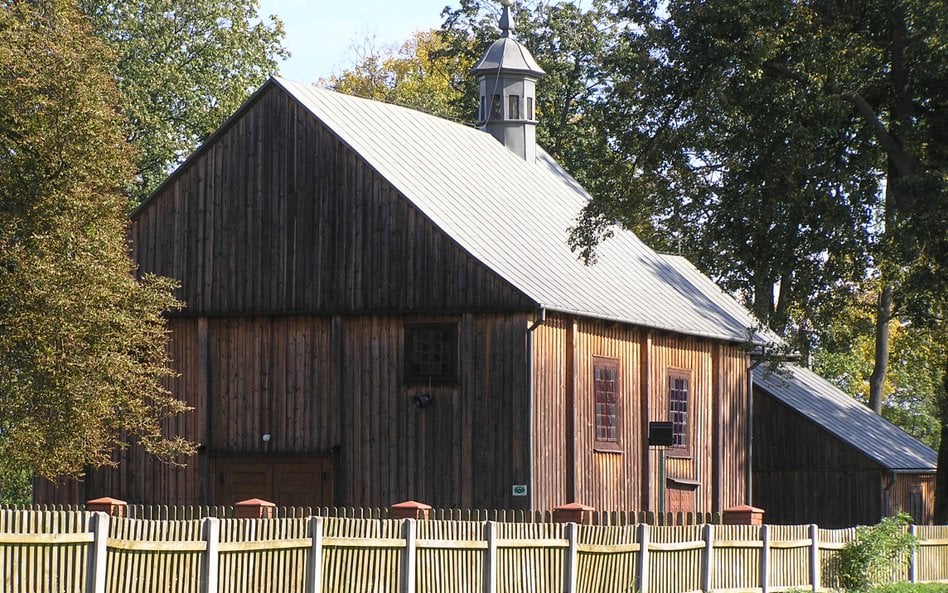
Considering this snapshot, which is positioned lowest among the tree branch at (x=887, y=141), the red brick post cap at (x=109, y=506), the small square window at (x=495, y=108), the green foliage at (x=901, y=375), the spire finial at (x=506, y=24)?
the red brick post cap at (x=109, y=506)

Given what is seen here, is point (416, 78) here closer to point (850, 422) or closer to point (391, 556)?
point (850, 422)

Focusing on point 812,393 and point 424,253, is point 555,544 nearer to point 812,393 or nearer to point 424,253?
point 424,253

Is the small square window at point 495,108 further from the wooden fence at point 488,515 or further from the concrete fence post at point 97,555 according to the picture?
the concrete fence post at point 97,555

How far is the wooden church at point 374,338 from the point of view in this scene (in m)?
27.1

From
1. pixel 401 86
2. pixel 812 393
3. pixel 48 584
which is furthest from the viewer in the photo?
pixel 401 86

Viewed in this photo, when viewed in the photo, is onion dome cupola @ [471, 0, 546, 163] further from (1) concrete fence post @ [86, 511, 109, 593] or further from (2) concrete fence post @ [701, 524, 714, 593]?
(1) concrete fence post @ [86, 511, 109, 593]

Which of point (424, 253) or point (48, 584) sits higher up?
point (424, 253)

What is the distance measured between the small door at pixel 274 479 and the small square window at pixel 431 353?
222 centimetres

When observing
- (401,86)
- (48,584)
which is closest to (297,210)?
(48,584)

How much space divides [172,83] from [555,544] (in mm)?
28771

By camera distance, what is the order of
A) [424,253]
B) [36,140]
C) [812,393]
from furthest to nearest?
1. [812,393]
2. [424,253]
3. [36,140]

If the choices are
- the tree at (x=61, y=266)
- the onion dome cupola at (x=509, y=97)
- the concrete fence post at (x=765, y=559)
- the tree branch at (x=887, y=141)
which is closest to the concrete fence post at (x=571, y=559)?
the concrete fence post at (x=765, y=559)

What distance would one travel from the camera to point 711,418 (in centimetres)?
3388

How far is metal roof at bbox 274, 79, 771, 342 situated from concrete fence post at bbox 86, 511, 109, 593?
41.0 feet
